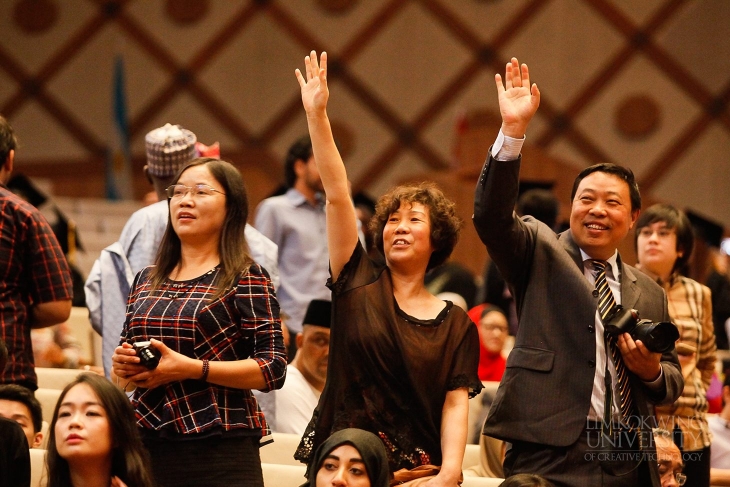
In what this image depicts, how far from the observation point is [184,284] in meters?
2.77

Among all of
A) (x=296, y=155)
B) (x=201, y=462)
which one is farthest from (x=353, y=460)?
(x=296, y=155)

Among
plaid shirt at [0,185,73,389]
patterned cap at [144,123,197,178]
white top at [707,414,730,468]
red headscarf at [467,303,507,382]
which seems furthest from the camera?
red headscarf at [467,303,507,382]

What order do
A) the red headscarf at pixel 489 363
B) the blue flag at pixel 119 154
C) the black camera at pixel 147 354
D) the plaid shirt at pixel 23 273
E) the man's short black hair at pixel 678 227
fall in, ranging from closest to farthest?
the black camera at pixel 147 354
the plaid shirt at pixel 23 273
the man's short black hair at pixel 678 227
the red headscarf at pixel 489 363
the blue flag at pixel 119 154

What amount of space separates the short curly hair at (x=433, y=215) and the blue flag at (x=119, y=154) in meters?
7.86

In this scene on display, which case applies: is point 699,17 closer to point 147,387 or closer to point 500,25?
point 500,25

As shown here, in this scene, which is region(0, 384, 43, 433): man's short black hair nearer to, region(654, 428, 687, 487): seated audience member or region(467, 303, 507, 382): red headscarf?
region(654, 428, 687, 487): seated audience member

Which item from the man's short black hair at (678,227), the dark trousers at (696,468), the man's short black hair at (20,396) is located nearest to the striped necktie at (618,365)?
the dark trousers at (696,468)

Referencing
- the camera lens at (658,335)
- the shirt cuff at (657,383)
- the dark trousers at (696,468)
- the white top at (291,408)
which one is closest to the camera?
the camera lens at (658,335)

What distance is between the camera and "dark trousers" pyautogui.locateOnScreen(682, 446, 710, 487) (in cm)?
368

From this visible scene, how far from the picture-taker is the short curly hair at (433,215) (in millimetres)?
2951

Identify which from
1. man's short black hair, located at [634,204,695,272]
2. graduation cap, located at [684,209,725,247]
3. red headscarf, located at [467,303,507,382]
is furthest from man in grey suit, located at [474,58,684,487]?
graduation cap, located at [684,209,725,247]

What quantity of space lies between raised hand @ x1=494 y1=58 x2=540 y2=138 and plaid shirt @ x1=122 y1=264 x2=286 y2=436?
2.26 feet

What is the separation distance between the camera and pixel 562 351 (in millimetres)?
2734

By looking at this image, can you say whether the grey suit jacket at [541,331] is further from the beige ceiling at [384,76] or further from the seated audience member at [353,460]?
the beige ceiling at [384,76]
